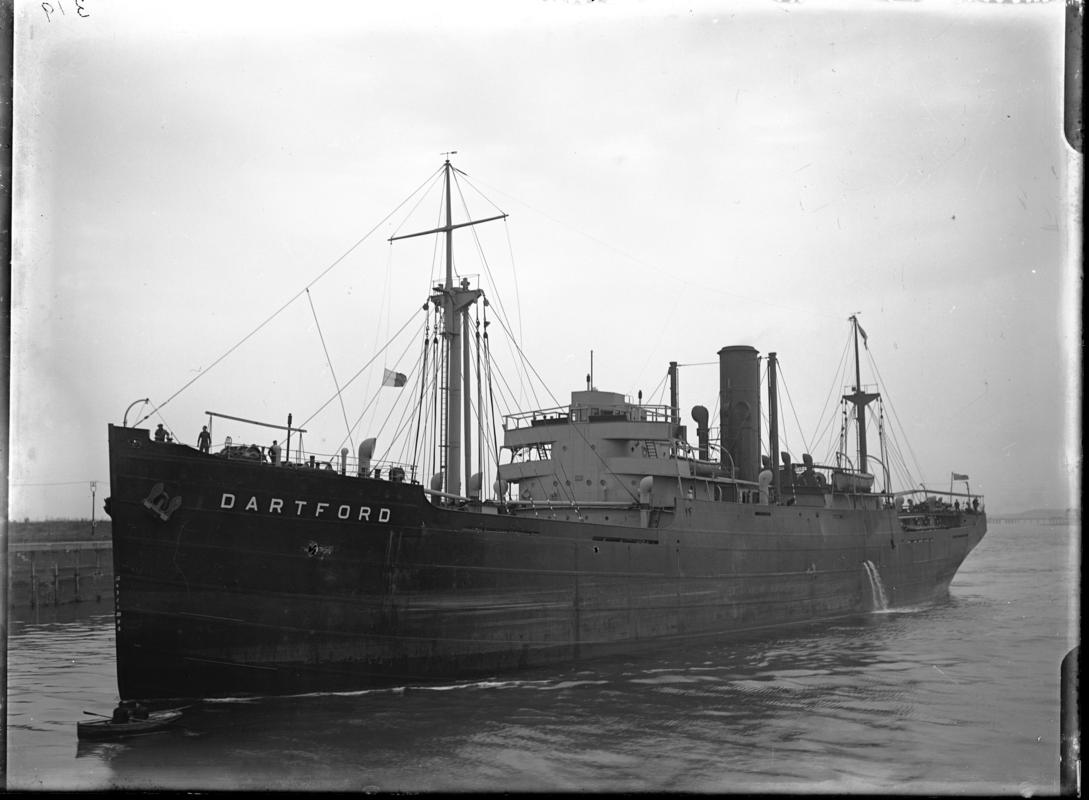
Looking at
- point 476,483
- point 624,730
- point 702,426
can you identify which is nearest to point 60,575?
point 476,483

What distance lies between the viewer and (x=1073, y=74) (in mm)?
9125

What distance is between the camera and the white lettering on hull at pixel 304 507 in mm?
16703

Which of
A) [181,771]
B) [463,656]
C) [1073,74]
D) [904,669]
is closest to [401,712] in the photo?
[463,656]

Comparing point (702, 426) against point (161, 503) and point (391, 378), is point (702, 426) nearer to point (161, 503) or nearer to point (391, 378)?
point (391, 378)

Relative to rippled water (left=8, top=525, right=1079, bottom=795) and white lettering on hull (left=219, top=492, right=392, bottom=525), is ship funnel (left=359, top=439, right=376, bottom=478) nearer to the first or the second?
white lettering on hull (left=219, top=492, right=392, bottom=525)

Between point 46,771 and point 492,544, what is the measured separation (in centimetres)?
950

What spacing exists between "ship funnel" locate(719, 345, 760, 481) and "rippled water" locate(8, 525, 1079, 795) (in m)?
8.85

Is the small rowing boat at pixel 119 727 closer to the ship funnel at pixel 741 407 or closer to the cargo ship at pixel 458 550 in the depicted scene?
the cargo ship at pixel 458 550

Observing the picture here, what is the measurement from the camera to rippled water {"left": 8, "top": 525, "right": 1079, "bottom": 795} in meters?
12.5

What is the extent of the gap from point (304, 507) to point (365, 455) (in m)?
1.79

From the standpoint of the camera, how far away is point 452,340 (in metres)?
23.0

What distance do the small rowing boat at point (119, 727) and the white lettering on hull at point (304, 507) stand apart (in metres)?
3.85

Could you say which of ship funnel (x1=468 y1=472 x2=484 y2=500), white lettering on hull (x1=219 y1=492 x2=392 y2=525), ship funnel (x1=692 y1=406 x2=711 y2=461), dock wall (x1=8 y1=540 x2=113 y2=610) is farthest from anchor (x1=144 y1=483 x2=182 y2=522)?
dock wall (x1=8 y1=540 x2=113 y2=610)

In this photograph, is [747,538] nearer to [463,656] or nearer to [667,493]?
[667,493]
